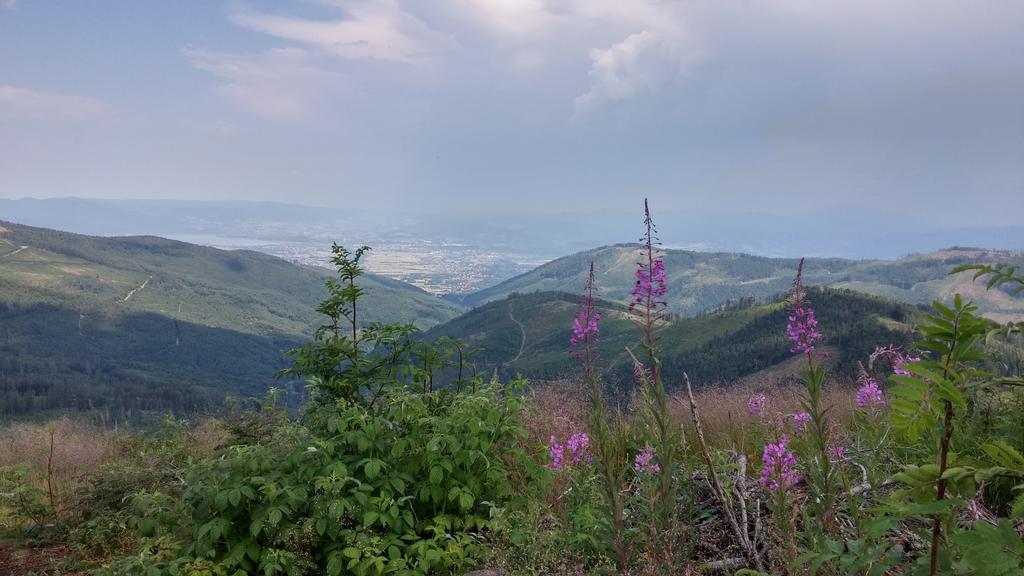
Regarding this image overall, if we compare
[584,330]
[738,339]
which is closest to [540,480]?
[584,330]

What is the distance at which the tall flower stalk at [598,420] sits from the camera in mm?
2197

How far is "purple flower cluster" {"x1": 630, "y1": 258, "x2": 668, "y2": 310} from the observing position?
2588 millimetres

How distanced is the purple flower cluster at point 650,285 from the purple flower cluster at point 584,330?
0.77ft

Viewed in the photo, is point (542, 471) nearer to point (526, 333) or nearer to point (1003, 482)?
point (1003, 482)

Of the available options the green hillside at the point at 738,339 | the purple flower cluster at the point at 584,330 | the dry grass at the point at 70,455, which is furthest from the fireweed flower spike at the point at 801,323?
the green hillside at the point at 738,339

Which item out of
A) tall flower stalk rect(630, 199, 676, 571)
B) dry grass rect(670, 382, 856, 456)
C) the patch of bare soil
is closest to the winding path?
dry grass rect(670, 382, 856, 456)

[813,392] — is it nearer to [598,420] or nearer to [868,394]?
[598,420]

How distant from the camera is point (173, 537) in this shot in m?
4.39

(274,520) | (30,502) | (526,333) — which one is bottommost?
(526,333)

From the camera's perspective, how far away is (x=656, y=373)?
237cm

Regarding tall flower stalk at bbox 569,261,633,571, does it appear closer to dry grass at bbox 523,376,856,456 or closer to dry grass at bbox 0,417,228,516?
dry grass at bbox 523,376,856,456

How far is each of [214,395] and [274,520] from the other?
150 meters

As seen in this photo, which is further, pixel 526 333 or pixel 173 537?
pixel 526 333

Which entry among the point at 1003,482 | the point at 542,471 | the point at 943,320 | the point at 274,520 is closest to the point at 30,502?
the point at 274,520
